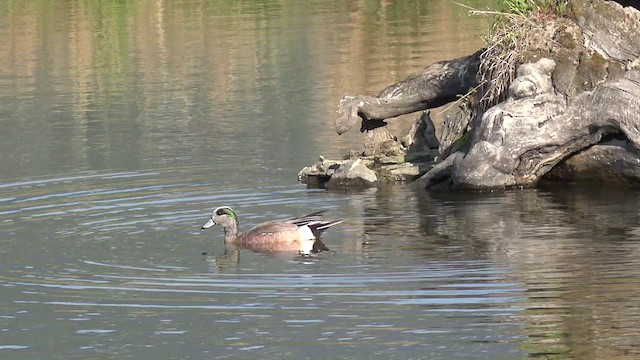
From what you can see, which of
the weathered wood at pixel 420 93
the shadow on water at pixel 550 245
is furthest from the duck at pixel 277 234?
the weathered wood at pixel 420 93

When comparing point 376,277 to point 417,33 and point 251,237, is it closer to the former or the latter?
point 251,237

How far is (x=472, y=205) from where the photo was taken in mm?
15695

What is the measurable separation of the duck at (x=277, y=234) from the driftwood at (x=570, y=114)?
2410 millimetres

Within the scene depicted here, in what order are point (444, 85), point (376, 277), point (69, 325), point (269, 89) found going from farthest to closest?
point (269, 89)
point (444, 85)
point (376, 277)
point (69, 325)

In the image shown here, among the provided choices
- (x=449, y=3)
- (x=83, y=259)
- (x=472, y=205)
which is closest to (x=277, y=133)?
(x=472, y=205)

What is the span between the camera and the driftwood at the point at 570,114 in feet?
51.4

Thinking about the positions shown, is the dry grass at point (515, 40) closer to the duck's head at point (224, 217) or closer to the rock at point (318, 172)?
the rock at point (318, 172)

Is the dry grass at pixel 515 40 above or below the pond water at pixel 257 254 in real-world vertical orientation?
above

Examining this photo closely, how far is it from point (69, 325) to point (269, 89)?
48.2ft

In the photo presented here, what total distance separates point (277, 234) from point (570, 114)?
144 inches

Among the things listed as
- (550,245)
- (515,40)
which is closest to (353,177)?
(515,40)

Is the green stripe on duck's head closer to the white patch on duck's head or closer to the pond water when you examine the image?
the pond water

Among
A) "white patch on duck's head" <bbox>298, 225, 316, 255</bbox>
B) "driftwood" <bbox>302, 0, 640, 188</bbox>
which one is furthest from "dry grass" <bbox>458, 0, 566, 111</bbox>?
"white patch on duck's head" <bbox>298, 225, 316, 255</bbox>

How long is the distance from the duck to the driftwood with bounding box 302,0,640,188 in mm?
2410
